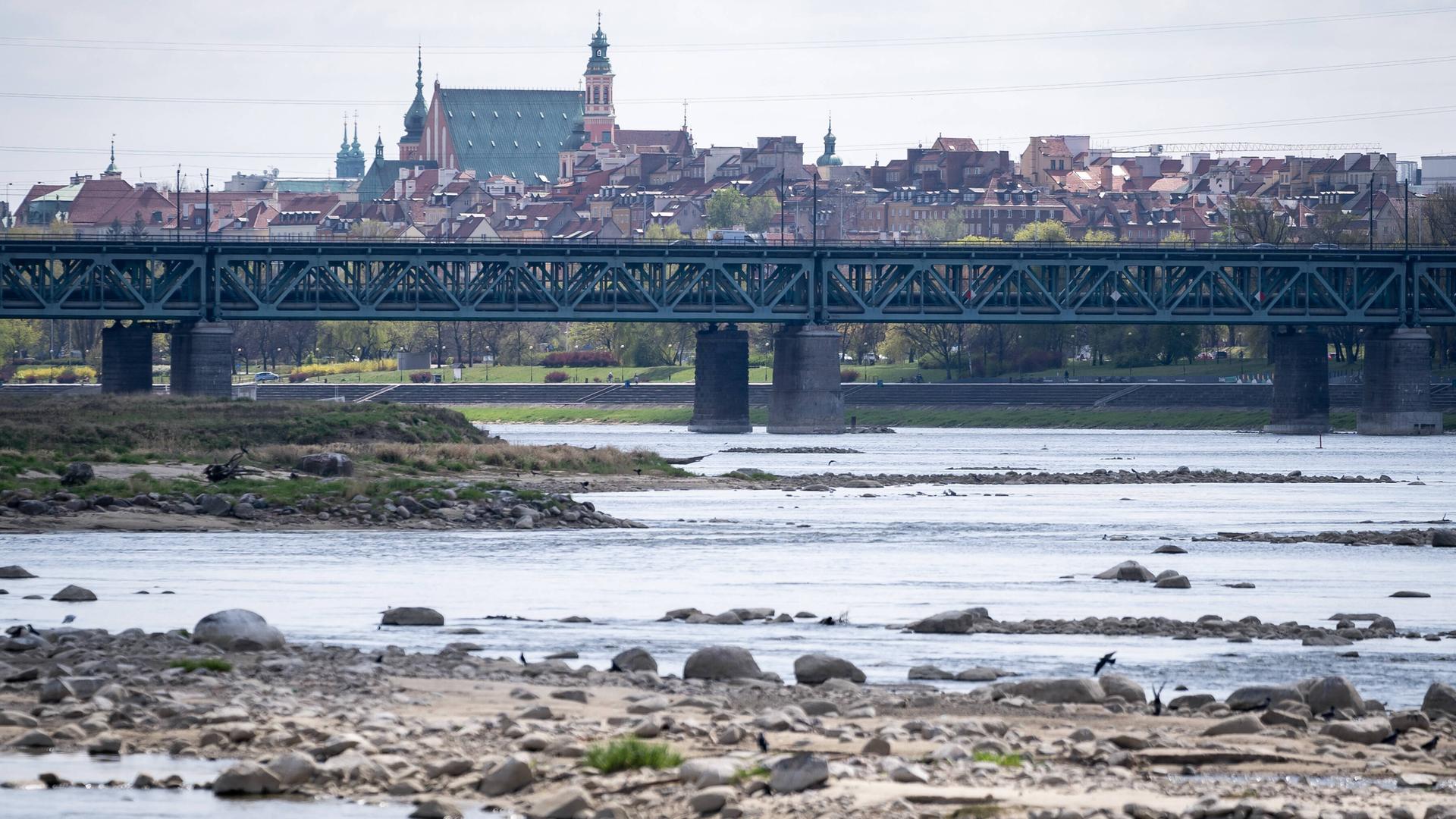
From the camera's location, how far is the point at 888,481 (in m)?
76.2

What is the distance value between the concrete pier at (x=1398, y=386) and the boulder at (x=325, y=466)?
83348 mm

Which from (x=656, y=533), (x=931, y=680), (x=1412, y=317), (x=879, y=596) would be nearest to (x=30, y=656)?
(x=931, y=680)

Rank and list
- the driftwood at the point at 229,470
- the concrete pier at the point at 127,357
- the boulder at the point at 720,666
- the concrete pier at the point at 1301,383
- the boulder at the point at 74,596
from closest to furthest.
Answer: the boulder at the point at 720,666 < the boulder at the point at 74,596 < the driftwood at the point at 229,470 < the concrete pier at the point at 127,357 < the concrete pier at the point at 1301,383

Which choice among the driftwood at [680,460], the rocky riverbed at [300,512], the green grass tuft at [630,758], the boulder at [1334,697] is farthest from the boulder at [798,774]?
the driftwood at [680,460]

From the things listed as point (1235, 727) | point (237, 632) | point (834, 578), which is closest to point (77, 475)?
point (834, 578)

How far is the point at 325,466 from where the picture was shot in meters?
58.4

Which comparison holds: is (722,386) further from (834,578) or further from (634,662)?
(634,662)

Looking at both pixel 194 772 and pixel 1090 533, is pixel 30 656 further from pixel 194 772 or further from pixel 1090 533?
pixel 1090 533

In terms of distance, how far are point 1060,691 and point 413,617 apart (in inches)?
425

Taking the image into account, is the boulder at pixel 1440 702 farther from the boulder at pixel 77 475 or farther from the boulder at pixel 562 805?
the boulder at pixel 77 475

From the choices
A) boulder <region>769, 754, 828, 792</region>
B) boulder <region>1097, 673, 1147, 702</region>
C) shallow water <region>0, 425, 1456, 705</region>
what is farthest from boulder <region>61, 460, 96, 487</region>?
boulder <region>769, 754, 828, 792</region>

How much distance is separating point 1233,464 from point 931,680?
70.3 metres

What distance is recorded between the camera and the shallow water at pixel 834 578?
1113 inches

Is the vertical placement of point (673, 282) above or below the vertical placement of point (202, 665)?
above
